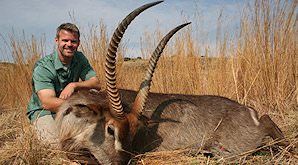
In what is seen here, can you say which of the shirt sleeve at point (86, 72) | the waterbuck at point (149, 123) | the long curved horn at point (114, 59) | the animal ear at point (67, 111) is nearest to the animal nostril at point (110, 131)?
the waterbuck at point (149, 123)

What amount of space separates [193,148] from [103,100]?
1181 mm

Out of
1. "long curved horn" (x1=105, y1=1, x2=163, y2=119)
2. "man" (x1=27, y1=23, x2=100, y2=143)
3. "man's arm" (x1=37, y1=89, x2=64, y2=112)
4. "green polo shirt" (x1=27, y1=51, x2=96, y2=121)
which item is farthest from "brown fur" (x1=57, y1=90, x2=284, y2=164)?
"green polo shirt" (x1=27, y1=51, x2=96, y2=121)

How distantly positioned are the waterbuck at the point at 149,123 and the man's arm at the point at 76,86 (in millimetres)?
309

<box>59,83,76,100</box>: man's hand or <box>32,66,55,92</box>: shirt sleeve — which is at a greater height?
<box>32,66,55,92</box>: shirt sleeve

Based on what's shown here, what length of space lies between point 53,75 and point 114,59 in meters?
1.64

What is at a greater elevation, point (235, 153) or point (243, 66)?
point (243, 66)

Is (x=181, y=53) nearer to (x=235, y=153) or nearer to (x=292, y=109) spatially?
(x=292, y=109)

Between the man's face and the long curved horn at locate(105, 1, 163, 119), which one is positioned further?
the man's face

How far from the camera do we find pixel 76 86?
4137 mm

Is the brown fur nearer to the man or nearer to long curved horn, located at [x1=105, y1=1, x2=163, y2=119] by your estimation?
long curved horn, located at [x1=105, y1=1, x2=163, y2=119]

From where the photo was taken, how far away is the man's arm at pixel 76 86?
12.9ft

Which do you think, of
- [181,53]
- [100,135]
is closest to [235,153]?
[100,135]

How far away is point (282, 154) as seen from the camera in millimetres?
3234

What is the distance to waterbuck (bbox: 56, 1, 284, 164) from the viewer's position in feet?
10.2
